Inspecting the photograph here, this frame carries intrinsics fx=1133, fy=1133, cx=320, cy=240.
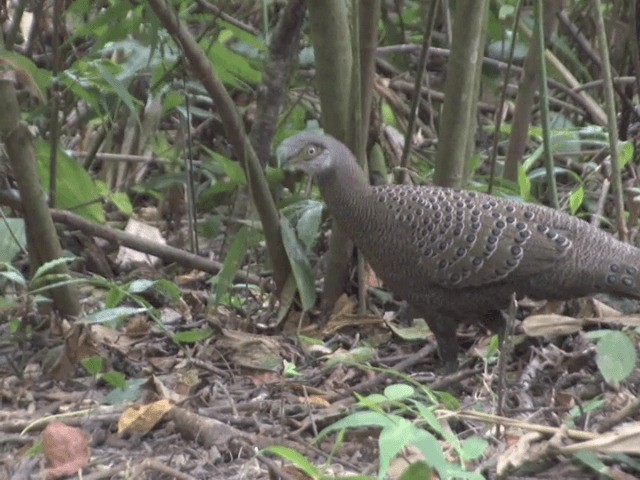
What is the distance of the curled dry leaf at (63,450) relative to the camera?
2.65m

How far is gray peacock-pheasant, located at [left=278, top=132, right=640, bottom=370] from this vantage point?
147 inches

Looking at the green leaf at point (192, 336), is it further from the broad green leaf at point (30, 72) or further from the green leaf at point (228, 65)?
the green leaf at point (228, 65)

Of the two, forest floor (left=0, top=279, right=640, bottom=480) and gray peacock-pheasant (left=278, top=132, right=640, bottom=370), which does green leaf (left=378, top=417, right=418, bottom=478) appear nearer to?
forest floor (left=0, top=279, right=640, bottom=480)

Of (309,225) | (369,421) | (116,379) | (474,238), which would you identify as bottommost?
(116,379)

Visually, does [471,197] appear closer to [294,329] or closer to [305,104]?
[294,329]

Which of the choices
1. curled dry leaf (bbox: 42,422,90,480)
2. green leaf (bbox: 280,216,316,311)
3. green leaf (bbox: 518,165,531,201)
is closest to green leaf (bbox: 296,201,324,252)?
green leaf (bbox: 280,216,316,311)

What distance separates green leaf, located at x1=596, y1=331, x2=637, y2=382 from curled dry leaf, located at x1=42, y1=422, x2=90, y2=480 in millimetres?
1239

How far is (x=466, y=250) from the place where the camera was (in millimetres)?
3771

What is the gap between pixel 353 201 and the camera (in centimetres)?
404

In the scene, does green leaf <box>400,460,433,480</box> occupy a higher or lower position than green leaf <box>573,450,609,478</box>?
higher

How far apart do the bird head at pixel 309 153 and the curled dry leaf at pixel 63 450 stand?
5.28 ft

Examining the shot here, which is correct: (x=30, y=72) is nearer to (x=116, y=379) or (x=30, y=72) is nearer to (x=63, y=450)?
(x=116, y=379)

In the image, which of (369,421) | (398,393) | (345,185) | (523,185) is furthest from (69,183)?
(369,421)

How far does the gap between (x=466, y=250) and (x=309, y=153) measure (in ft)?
2.32
